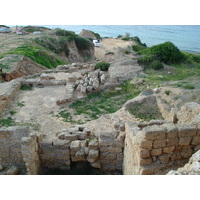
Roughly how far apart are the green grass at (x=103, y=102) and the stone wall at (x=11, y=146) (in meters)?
4.16

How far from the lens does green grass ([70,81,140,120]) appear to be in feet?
39.7

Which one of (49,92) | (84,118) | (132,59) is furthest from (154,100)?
(132,59)

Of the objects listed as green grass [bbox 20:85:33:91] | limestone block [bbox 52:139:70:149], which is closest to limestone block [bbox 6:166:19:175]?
limestone block [bbox 52:139:70:149]

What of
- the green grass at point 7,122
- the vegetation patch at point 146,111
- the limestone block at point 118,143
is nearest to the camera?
the limestone block at point 118,143

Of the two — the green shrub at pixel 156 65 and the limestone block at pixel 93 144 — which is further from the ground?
the green shrub at pixel 156 65

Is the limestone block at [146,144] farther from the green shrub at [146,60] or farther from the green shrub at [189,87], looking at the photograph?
the green shrub at [146,60]

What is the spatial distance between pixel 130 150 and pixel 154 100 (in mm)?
5720

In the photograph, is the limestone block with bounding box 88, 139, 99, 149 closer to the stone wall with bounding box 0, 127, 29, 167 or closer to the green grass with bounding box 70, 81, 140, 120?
the stone wall with bounding box 0, 127, 29, 167

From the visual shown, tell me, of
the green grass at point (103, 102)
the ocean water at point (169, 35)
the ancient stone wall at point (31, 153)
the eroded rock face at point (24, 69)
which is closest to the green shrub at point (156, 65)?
the green grass at point (103, 102)

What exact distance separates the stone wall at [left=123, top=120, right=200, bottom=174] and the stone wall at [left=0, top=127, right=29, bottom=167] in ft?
15.5

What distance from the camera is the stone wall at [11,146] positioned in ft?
26.6

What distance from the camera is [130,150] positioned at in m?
6.84

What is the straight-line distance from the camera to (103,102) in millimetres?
13453

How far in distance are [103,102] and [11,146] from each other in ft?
21.6
